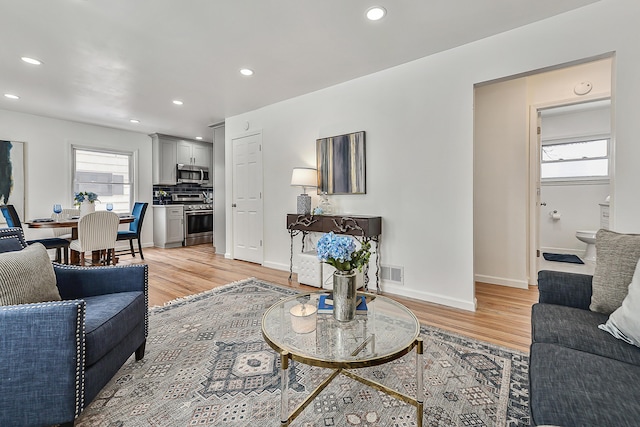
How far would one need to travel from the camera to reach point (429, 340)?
2176 mm

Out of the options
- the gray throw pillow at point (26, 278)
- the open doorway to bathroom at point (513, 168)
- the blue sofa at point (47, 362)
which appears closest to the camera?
the blue sofa at point (47, 362)

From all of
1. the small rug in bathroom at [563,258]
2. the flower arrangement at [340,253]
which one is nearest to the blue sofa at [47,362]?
the flower arrangement at [340,253]

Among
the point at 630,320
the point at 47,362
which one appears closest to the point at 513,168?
the point at 630,320

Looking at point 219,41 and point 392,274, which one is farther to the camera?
point 392,274

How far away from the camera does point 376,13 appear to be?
230cm

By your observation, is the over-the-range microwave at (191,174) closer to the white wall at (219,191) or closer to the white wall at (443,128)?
the white wall at (219,191)

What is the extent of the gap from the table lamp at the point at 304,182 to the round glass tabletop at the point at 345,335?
213cm

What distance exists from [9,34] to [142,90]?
4.49 ft

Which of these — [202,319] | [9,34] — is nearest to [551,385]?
[202,319]

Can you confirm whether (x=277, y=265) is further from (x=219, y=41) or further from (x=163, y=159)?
(x=163, y=159)

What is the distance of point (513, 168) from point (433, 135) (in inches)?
48.7

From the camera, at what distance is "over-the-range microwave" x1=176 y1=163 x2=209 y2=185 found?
669cm

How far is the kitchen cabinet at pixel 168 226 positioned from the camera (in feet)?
20.7

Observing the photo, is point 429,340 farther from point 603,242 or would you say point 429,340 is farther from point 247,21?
point 247,21
